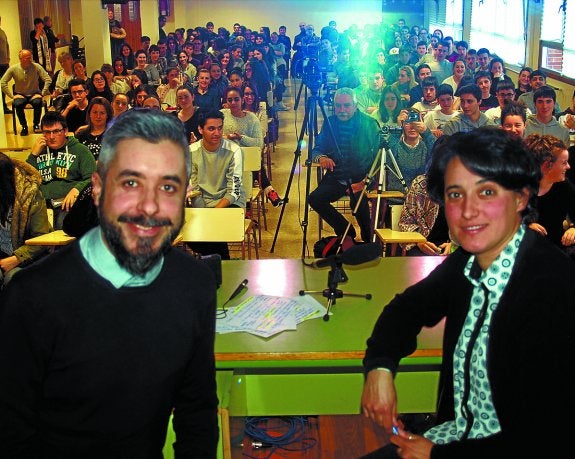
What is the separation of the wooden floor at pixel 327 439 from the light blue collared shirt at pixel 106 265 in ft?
5.82

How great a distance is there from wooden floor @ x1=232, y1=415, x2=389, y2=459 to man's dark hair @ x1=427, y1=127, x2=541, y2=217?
5.80ft

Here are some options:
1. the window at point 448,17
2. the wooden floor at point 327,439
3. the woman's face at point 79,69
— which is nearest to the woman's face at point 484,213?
the wooden floor at point 327,439

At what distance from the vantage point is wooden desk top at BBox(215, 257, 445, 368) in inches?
93.8

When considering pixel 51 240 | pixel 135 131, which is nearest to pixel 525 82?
pixel 51 240

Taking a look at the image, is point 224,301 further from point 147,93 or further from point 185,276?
point 147,93

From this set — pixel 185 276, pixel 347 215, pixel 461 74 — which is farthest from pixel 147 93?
pixel 185 276

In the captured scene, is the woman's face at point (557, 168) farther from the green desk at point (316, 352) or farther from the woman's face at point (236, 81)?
the woman's face at point (236, 81)

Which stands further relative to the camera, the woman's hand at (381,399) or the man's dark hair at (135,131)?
the woman's hand at (381,399)

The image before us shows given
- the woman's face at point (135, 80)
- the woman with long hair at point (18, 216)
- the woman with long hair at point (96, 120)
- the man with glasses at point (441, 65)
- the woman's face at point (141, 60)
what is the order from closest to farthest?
the woman with long hair at point (18, 216) → the woman with long hair at point (96, 120) → the woman's face at point (135, 80) → the man with glasses at point (441, 65) → the woman's face at point (141, 60)

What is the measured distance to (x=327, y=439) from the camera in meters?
3.27

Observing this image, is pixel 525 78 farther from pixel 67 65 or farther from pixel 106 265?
pixel 106 265

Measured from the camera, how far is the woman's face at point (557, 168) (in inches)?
159

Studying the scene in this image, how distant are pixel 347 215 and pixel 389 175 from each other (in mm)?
1180

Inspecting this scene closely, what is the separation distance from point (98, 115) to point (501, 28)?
36.7ft
